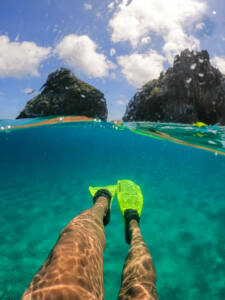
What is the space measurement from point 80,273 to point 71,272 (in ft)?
0.33

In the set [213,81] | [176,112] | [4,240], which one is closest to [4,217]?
[4,240]

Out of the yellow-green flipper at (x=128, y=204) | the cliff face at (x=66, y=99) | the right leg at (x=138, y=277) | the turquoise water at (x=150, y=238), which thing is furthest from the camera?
the cliff face at (x=66, y=99)

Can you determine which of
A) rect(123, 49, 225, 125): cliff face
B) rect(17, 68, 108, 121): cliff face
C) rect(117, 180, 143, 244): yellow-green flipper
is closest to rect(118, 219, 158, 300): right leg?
rect(117, 180, 143, 244): yellow-green flipper

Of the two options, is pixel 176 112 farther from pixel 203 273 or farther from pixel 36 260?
pixel 36 260

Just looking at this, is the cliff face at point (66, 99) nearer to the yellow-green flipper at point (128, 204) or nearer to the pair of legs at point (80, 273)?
the yellow-green flipper at point (128, 204)

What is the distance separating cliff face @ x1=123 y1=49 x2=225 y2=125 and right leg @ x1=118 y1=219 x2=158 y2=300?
88.4 ft

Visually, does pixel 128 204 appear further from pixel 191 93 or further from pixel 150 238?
pixel 191 93

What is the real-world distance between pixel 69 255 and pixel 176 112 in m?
29.1

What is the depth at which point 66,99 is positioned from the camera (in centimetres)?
2125

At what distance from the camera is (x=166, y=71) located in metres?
30.0

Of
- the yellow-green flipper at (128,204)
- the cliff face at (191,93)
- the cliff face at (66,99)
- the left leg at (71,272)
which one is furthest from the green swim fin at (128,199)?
the cliff face at (191,93)

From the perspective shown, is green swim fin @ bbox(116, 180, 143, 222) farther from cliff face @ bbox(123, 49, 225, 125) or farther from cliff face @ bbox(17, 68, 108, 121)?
cliff face @ bbox(123, 49, 225, 125)

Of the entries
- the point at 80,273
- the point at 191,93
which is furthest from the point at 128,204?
the point at 191,93

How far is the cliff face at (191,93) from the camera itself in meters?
27.2
